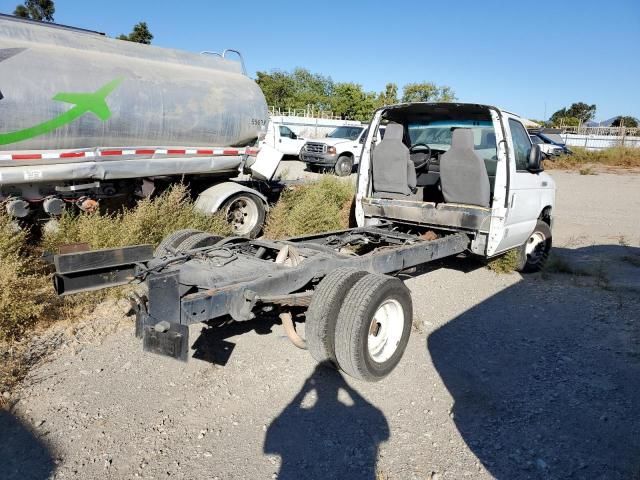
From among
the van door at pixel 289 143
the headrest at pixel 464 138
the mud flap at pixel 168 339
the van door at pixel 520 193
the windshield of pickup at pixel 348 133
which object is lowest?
the mud flap at pixel 168 339

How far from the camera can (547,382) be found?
3.85 metres

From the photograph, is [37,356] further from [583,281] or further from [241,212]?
[583,281]

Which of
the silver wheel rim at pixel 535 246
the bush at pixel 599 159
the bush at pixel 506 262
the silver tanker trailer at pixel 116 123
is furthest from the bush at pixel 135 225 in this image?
the bush at pixel 599 159

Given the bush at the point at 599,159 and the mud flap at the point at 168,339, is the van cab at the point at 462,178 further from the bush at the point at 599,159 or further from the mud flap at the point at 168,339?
the bush at the point at 599,159

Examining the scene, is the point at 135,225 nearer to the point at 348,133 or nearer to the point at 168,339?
the point at 168,339

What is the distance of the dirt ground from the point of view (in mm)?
2863

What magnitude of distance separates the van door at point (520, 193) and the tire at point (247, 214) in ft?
13.8

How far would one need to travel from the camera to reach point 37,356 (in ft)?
13.1

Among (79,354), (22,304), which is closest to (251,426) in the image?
(79,354)

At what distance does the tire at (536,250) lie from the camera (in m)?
6.66

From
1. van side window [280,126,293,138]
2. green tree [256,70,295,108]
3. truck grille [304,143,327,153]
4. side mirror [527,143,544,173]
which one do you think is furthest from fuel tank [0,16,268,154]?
green tree [256,70,295,108]

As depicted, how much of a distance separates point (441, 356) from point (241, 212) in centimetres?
502

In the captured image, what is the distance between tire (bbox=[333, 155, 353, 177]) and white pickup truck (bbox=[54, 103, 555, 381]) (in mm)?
11654

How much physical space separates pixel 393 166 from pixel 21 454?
4934 millimetres
